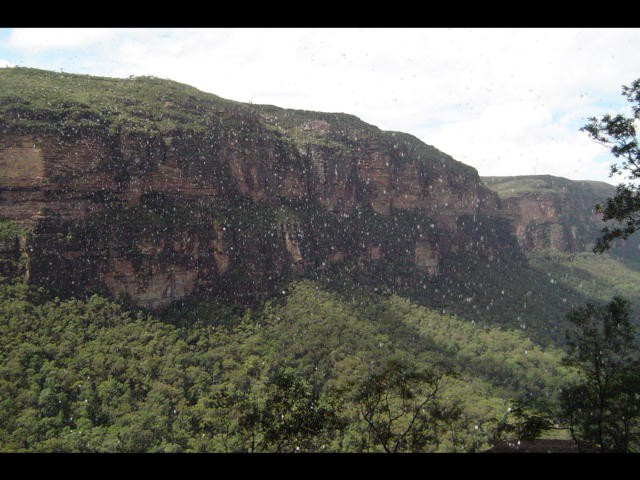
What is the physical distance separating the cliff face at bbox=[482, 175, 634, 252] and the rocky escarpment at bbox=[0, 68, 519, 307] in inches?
949

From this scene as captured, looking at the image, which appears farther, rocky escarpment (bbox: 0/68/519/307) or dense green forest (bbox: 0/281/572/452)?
rocky escarpment (bbox: 0/68/519/307)

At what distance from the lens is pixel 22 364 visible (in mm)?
17297

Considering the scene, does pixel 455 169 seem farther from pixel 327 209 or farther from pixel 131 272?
pixel 131 272

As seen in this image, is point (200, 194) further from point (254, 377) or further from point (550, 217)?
point (550, 217)

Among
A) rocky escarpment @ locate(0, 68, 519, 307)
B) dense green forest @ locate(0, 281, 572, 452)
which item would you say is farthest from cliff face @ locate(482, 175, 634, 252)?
dense green forest @ locate(0, 281, 572, 452)

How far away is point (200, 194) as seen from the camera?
3166 cm

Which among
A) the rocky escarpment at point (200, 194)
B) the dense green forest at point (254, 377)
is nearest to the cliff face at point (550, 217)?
the rocky escarpment at point (200, 194)

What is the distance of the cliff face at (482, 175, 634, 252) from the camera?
224 ft

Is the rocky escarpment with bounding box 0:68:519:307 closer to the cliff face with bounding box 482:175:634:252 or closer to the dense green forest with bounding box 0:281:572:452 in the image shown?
the dense green forest with bounding box 0:281:572:452

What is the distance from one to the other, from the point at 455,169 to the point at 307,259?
25.2 m

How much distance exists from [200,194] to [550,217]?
61.0 metres

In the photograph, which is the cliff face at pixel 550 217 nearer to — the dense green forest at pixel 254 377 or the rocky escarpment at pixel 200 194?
the rocky escarpment at pixel 200 194

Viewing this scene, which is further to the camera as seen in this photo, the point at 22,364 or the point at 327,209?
the point at 327,209
